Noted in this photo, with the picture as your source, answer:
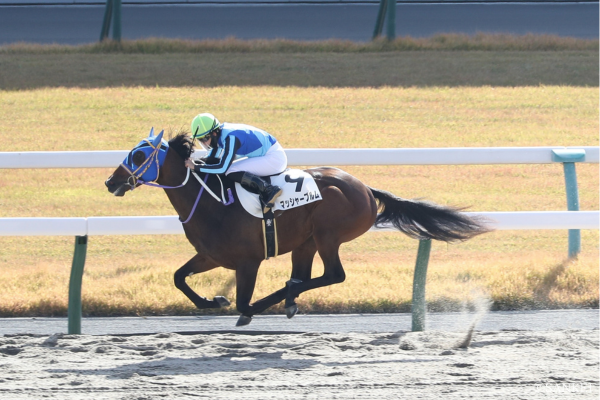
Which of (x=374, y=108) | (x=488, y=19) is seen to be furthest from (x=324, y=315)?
(x=488, y=19)

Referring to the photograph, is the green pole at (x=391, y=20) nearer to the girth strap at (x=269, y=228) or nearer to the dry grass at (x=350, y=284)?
the dry grass at (x=350, y=284)

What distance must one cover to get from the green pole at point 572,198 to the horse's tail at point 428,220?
1.04m

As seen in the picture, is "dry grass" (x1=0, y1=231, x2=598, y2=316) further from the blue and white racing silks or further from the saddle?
the blue and white racing silks

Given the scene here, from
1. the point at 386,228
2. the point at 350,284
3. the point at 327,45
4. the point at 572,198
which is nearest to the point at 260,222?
the point at 386,228

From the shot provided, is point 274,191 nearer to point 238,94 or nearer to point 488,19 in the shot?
point 238,94

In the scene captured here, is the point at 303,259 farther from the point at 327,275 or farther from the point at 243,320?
the point at 243,320

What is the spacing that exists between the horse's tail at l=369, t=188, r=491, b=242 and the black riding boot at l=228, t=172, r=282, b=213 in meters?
0.87

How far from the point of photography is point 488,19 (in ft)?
53.1

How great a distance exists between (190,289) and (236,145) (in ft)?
3.33

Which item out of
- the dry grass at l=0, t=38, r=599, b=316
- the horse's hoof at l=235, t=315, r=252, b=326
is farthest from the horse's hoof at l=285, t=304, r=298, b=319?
the dry grass at l=0, t=38, r=599, b=316

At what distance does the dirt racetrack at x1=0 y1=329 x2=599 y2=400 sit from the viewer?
171 inches

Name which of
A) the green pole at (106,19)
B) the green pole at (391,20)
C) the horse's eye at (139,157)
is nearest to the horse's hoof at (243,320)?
the horse's eye at (139,157)

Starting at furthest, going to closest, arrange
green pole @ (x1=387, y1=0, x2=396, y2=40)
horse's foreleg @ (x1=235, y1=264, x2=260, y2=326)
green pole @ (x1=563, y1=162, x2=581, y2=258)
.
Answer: green pole @ (x1=387, y1=0, x2=396, y2=40), green pole @ (x1=563, y1=162, x2=581, y2=258), horse's foreleg @ (x1=235, y1=264, x2=260, y2=326)

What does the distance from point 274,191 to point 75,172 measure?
4994mm
